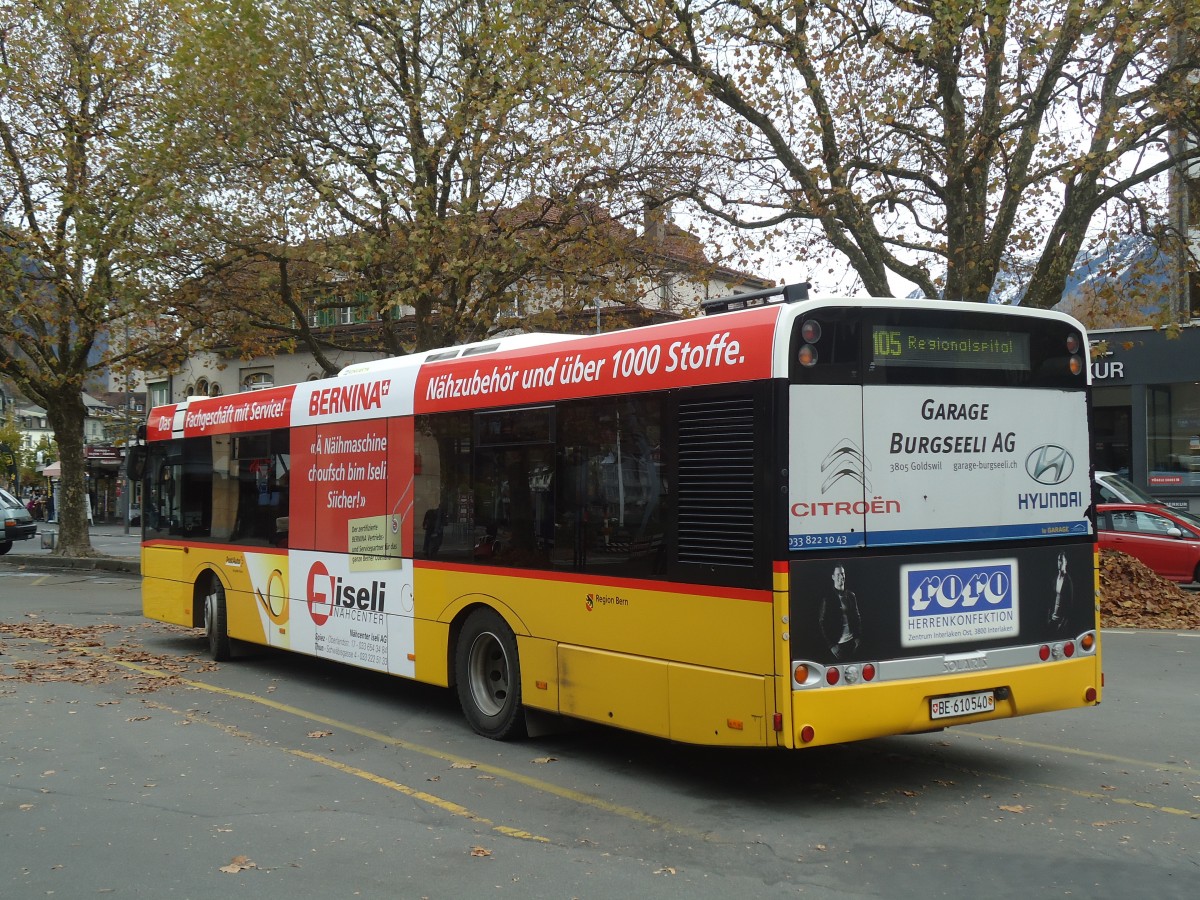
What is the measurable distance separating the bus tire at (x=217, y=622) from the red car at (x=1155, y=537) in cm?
1299

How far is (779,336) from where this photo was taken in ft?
21.2

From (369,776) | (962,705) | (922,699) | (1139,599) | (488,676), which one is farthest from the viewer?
(1139,599)

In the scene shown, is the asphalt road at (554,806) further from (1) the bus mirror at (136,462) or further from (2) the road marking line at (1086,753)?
(1) the bus mirror at (136,462)

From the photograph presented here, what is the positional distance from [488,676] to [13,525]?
1225 inches

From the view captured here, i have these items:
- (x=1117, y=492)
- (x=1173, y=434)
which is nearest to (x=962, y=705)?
(x=1117, y=492)

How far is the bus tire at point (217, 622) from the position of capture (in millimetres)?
12688

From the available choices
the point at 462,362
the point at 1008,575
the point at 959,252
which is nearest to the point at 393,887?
the point at 1008,575

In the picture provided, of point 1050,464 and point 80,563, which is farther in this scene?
point 80,563

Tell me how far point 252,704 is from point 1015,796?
20.9ft

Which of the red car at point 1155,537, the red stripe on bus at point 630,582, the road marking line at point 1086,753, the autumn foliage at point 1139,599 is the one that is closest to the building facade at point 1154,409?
the red car at point 1155,537

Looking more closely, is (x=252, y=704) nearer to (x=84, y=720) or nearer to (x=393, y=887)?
(x=84, y=720)

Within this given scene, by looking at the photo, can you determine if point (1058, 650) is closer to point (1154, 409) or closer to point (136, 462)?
point (136, 462)

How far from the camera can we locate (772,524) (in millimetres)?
6328

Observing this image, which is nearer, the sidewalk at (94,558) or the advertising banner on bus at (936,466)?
the advertising banner on bus at (936,466)
